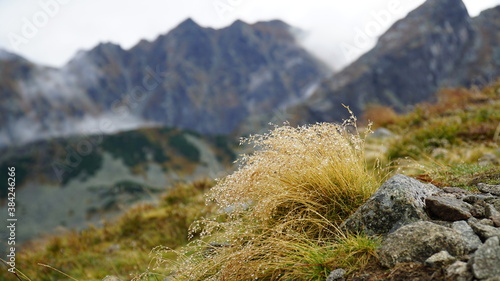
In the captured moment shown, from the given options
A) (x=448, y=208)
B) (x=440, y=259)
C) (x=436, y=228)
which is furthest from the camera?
(x=448, y=208)

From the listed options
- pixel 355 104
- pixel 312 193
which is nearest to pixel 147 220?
pixel 312 193

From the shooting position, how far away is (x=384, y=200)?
2.96 metres

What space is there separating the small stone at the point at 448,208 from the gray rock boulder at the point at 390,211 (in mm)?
85

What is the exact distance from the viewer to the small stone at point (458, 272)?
1.95 meters

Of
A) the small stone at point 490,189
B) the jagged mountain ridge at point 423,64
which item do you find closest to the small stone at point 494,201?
the small stone at point 490,189

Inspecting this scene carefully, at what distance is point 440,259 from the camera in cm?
215

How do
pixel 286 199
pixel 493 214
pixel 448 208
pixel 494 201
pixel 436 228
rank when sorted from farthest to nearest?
pixel 286 199
pixel 494 201
pixel 448 208
pixel 493 214
pixel 436 228

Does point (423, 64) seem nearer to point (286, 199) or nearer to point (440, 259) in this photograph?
point (286, 199)

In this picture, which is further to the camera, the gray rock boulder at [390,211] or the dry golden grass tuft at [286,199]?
the dry golden grass tuft at [286,199]

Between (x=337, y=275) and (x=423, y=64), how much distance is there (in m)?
221

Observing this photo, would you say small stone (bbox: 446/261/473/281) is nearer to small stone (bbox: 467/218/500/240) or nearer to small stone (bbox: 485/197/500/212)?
small stone (bbox: 467/218/500/240)

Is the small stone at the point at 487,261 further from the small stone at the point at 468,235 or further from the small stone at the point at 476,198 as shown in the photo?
the small stone at the point at 476,198

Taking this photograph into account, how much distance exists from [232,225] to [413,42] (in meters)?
224

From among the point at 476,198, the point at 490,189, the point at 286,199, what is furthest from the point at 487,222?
the point at 286,199
